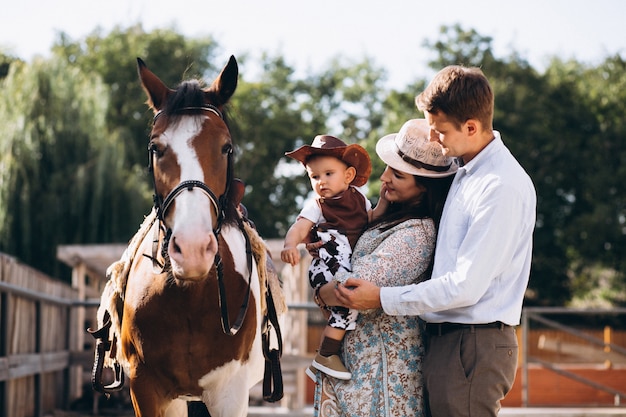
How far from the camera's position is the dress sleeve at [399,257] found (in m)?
2.90

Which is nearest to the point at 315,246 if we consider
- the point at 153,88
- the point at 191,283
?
the point at 191,283

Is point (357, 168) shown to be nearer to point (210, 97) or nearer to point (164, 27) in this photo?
point (210, 97)

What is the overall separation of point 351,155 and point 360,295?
78 cm

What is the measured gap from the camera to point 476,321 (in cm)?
269

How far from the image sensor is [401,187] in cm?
305

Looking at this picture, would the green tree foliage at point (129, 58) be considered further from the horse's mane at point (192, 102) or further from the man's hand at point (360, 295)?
the man's hand at point (360, 295)

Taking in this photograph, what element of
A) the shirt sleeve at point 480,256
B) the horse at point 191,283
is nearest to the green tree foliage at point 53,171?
the horse at point 191,283

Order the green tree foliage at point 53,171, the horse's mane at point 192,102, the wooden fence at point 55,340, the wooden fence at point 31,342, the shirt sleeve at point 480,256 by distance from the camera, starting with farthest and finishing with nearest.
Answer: the green tree foliage at point 53,171
the wooden fence at point 55,340
the wooden fence at point 31,342
the horse's mane at point 192,102
the shirt sleeve at point 480,256

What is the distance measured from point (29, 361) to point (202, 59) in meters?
27.3

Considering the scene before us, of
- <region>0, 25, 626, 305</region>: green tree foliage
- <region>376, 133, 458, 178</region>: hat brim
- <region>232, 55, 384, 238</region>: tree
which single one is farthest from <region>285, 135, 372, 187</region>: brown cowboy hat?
<region>232, 55, 384, 238</region>: tree

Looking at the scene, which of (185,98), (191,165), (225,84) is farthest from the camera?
(225,84)

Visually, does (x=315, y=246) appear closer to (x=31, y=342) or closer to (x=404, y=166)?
(x=404, y=166)

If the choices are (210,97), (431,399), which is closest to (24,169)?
(210,97)

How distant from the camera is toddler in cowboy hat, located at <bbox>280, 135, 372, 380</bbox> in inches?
117
